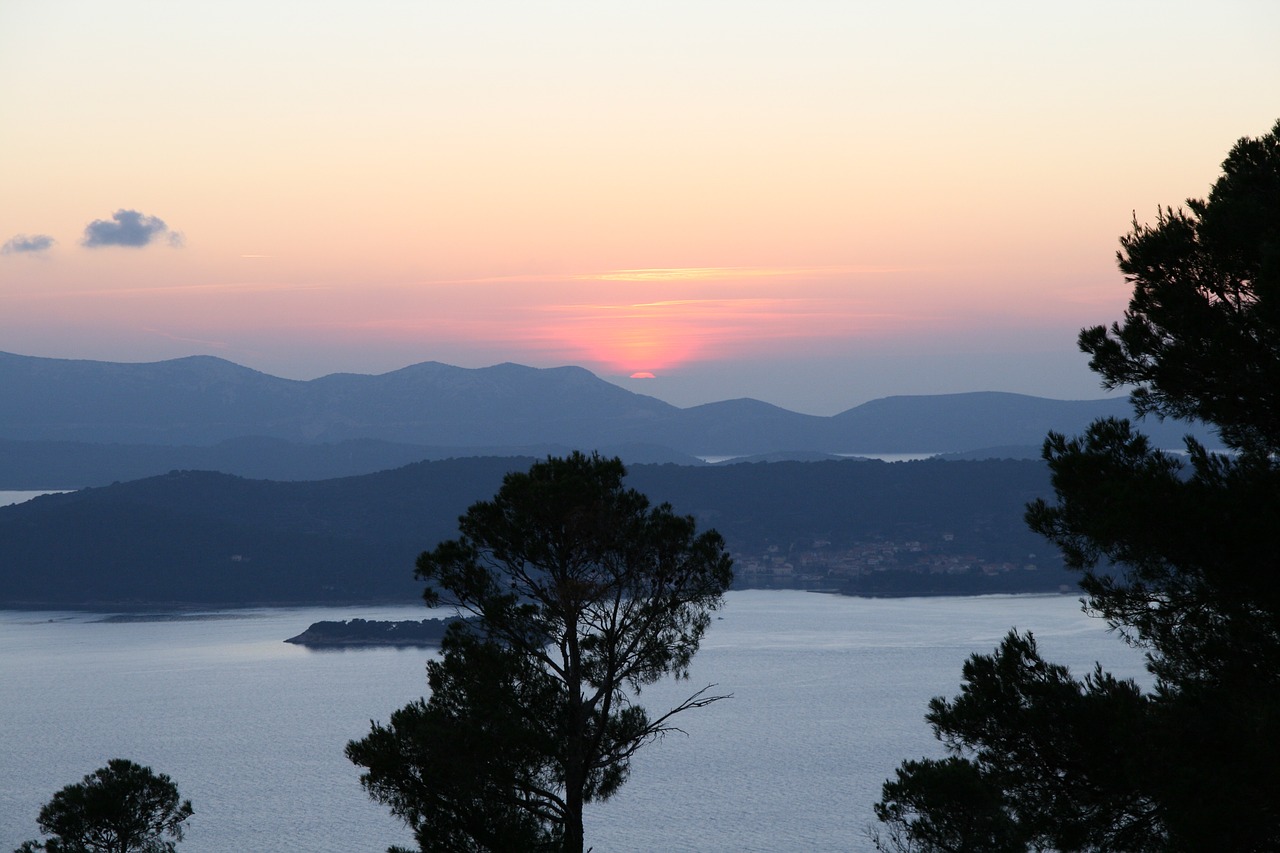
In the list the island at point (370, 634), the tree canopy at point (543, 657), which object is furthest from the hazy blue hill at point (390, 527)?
the tree canopy at point (543, 657)

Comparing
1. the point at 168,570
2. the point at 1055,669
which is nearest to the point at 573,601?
the point at 1055,669

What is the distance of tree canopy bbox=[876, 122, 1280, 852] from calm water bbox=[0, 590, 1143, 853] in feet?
105

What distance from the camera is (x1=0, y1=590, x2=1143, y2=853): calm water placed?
141 feet

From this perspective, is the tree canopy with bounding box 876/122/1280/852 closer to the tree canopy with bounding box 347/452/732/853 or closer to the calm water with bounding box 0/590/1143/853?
the tree canopy with bounding box 347/452/732/853

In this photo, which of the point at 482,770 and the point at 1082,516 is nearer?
the point at 1082,516

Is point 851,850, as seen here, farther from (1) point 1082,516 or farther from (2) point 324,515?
(2) point 324,515

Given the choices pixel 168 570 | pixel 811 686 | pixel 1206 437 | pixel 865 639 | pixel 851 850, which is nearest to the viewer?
pixel 1206 437

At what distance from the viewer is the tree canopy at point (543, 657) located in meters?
11.5

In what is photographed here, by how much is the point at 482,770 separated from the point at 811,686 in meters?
58.6

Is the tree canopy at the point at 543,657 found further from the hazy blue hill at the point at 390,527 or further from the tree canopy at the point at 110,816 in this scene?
the hazy blue hill at the point at 390,527

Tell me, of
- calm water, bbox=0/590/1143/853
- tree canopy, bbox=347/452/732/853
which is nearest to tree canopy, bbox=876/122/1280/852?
tree canopy, bbox=347/452/732/853

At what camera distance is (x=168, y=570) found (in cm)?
12794

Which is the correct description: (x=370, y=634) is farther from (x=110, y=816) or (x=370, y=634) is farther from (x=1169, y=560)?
(x=1169, y=560)

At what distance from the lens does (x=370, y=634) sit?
91812 mm
